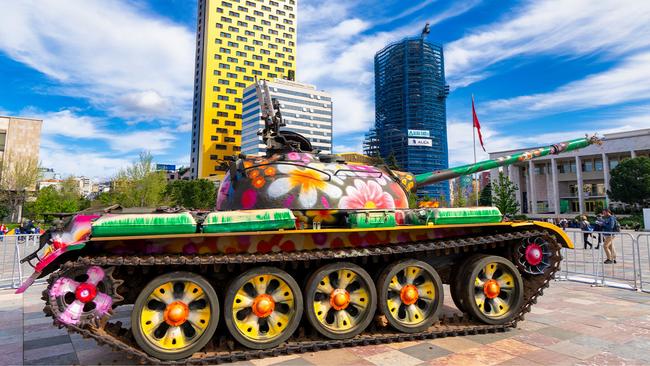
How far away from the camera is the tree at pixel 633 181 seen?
2304 inches

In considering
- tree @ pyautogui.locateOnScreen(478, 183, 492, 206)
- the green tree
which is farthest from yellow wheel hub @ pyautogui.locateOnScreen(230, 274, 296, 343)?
tree @ pyautogui.locateOnScreen(478, 183, 492, 206)

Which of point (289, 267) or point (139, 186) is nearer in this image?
point (289, 267)

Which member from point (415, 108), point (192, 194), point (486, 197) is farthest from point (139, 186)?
point (415, 108)

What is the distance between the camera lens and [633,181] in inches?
2336

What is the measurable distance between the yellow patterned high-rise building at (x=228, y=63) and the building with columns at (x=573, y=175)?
70171 mm

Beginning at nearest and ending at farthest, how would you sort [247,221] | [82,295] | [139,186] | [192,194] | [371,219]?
1. [82,295]
2. [247,221]
3. [371,219]
4. [139,186]
5. [192,194]

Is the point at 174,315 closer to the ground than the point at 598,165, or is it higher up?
closer to the ground

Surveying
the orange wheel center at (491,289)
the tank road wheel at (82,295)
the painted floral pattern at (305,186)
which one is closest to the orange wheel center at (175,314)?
the tank road wheel at (82,295)

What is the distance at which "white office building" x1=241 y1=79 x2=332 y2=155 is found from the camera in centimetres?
10456

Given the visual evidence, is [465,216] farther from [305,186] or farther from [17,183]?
[17,183]

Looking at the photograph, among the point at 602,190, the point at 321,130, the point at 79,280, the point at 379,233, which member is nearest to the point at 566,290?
the point at 379,233

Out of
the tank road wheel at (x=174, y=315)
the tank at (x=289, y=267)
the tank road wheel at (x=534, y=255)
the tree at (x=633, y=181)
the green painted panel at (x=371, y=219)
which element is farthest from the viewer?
the tree at (x=633, y=181)

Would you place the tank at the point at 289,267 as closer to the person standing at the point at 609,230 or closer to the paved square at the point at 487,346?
the paved square at the point at 487,346

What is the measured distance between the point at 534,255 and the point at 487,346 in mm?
1929
